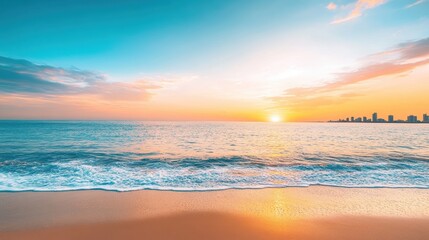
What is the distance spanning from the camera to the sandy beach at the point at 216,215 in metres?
5.62

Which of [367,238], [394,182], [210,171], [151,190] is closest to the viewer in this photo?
[367,238]

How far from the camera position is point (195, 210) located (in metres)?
7.03

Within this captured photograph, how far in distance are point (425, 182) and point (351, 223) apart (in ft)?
28.0

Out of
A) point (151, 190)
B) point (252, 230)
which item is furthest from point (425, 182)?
point (151, 190)

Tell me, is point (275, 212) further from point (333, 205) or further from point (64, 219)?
point (64, 219)

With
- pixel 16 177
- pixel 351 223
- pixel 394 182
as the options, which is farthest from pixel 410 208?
pixel 16 177

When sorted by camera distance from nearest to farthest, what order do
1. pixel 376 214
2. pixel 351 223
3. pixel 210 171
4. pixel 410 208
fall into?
pixel 351 223
pixel 376 214
pixel 410 208
pixel 210 171

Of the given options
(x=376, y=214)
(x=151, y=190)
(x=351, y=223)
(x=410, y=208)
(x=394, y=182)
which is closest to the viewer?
(x=351, y=223)

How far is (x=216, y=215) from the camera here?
666 cm

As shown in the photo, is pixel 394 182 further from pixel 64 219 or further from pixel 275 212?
pixel 64 219

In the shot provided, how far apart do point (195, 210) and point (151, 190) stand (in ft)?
10.1

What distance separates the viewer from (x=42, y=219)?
6297mm

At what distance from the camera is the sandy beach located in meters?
5.62

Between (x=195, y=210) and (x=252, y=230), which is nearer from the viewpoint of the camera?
(x=252, y=230)
